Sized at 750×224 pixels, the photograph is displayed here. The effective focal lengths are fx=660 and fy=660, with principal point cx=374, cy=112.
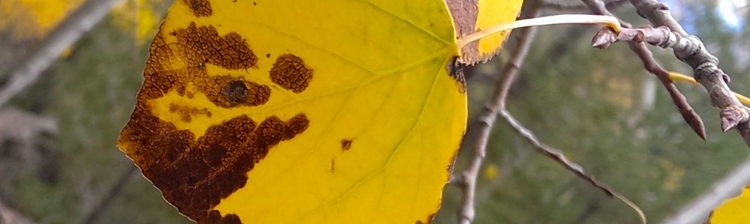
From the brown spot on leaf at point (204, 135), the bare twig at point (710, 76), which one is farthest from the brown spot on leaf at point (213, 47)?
the bare twig at point (710, 76)

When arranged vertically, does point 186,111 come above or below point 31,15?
below

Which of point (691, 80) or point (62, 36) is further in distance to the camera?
point (62, 36)

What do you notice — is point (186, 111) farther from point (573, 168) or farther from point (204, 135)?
point (573, 168)

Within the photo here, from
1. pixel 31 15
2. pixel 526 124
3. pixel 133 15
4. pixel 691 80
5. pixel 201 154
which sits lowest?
pixel 201 154

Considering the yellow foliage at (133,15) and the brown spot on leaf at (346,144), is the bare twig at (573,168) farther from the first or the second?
the yellow foliage at (133,15)

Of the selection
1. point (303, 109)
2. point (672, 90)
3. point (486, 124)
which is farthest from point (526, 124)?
point (303, 109)

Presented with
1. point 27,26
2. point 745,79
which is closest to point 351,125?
point 745,79

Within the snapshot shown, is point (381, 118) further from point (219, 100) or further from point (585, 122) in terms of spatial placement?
point (585, 122)
